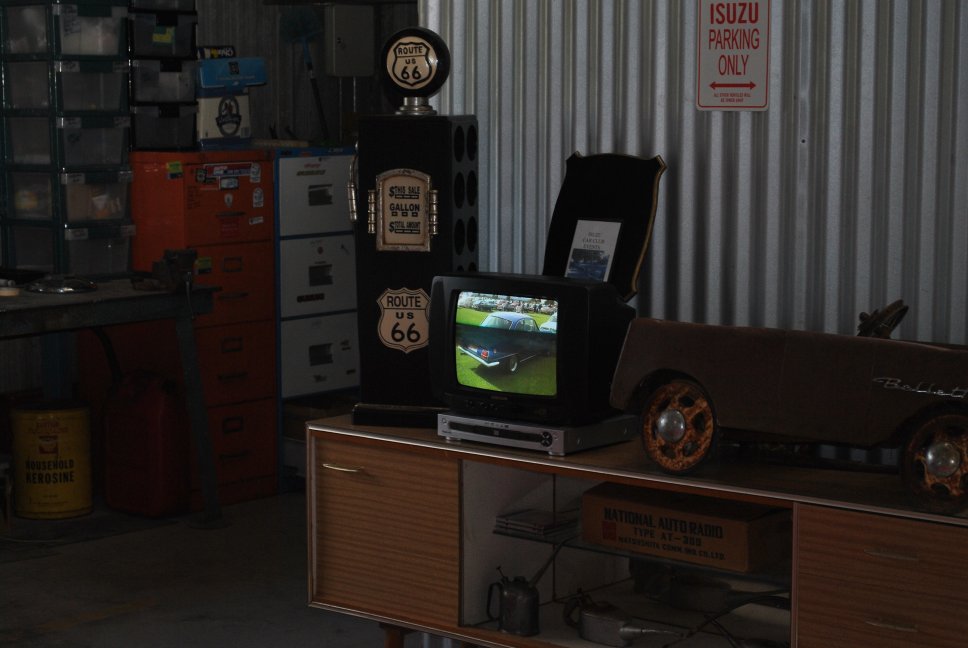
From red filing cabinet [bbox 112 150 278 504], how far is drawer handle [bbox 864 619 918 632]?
12.0 ft

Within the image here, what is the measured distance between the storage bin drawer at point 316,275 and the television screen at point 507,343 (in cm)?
299

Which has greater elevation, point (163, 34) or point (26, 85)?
point (163, 34)

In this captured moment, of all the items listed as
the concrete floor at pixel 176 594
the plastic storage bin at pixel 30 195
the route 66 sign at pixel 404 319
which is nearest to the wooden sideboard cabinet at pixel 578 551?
the route 66 sign at pixel 404 319

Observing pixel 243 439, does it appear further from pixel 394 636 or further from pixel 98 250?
pixel 394 636

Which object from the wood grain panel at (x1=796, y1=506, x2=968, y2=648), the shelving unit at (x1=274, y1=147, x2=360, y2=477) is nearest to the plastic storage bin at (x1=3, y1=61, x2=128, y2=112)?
the shelving unit at (x1=274, y1=147, x2=360, y2=477)

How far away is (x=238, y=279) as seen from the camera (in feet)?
19.6

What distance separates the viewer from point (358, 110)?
295 inches

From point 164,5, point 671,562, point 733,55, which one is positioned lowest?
point 671,562

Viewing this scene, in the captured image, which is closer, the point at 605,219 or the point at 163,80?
the point at 605,219

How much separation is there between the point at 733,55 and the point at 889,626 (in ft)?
4.55

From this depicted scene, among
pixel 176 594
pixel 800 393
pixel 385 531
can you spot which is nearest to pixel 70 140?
pixel 176 594

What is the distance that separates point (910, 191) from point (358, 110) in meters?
4.77

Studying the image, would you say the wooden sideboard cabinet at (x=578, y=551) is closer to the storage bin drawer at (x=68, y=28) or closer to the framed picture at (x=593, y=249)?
the framed picture at (x=593, y=249)

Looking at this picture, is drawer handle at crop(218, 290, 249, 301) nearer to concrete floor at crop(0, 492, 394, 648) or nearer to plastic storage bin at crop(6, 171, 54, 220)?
plastic storage bin at crop(6, 171, 54, 220)
